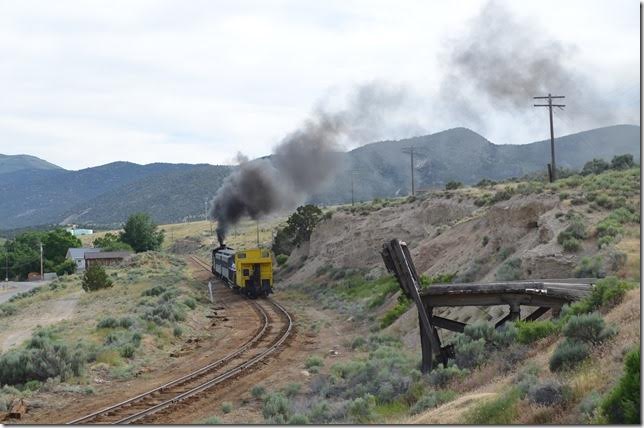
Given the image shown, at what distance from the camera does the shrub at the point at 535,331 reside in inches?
604

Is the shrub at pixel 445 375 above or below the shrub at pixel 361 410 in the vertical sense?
above

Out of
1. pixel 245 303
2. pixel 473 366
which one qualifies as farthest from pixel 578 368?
pixel 245 303

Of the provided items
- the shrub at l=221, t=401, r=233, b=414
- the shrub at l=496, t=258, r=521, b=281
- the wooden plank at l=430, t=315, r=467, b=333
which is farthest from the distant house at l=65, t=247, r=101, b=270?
the wooden plank at l=430, t=315, r=467, b=333

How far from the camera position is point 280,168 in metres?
66.4

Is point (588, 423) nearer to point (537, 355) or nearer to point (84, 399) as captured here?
point (537, 355)

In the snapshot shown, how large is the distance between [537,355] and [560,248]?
44.3 ft

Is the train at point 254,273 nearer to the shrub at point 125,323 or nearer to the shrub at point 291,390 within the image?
the shrub at point 125,323

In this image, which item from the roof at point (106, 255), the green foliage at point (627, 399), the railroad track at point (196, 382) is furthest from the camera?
the roof at point (106, 255)

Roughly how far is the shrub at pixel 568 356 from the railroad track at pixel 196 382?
9.74 m

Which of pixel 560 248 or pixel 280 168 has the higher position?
pixel 280 168

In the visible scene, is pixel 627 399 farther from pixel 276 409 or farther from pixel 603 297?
pixel 276 409

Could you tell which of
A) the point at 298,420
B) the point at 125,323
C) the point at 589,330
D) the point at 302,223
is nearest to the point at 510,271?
the point at 298,420

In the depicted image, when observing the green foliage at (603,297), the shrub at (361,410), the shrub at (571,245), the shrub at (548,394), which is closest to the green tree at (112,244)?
the shrub at (571,245)

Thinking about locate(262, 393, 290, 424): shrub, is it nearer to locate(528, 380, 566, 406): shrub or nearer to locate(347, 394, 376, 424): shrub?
locate(347, 394, 376, 424): shrub
